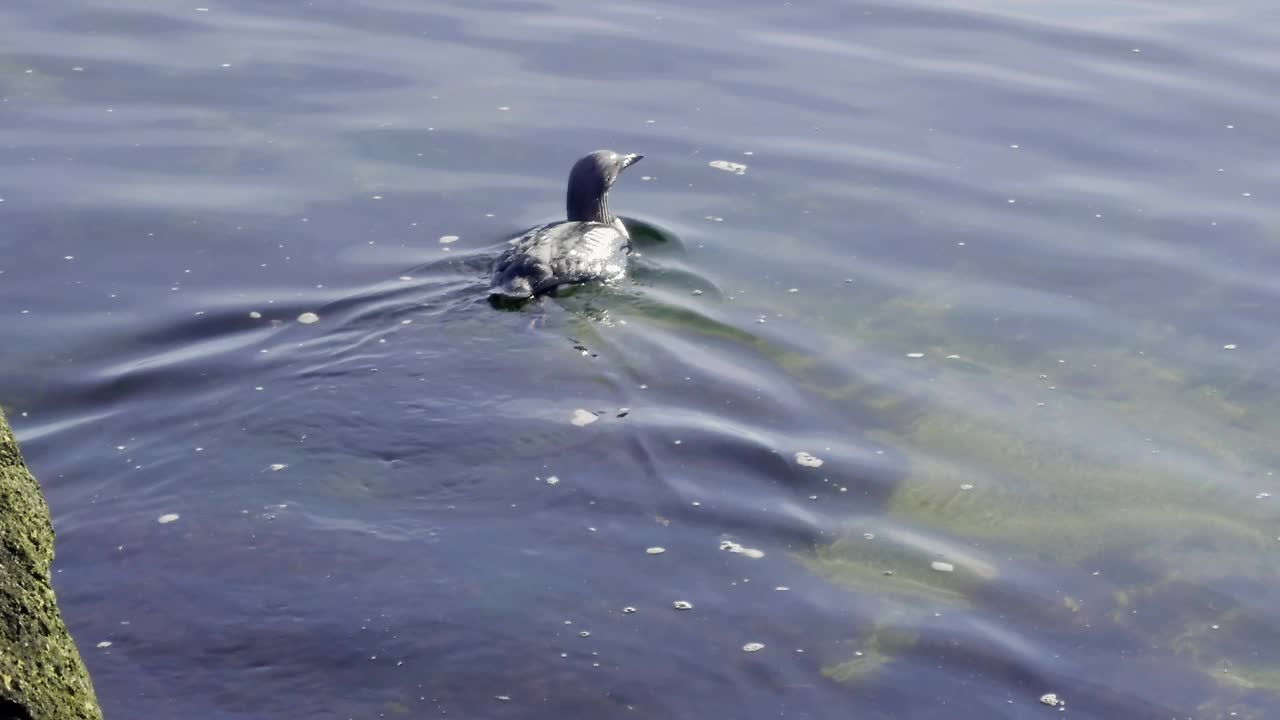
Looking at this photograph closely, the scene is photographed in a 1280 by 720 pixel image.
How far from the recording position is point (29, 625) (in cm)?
396

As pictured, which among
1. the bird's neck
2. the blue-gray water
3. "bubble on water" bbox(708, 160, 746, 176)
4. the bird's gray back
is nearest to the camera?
the blue-gray water

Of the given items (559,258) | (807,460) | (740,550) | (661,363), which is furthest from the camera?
(559,258)

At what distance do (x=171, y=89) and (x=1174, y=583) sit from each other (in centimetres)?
1091

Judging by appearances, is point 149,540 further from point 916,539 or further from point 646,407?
point 916,539

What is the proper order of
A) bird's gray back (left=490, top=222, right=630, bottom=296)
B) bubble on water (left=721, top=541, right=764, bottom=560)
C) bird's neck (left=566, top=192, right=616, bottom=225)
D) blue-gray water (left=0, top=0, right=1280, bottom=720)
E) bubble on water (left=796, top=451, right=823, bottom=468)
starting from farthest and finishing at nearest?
bird's neck (left=566, top=192, right=616, bottom=225) < bird's gray back (left=490, top=222, right=630, bottom=296) < bubble on water (left=796, top=451, right=823, bottom=468) < bubble on water (left=721, top=541, right=764, bottom=560) < blue-gray water (left=0, top=0, right=1280, bottom=720)

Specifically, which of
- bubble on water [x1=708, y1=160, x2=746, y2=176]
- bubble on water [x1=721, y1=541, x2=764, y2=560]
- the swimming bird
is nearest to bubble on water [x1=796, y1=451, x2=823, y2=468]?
bubble on water [x1=721, y1=541, x2=764, y2=560]

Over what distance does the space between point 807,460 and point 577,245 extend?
333 cm

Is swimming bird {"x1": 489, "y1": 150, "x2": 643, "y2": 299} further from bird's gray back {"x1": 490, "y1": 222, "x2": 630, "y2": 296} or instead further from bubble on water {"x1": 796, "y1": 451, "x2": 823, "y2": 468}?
bubble on water {"x1": 796, "y1": 451, "x2": 823, "y2": 468}

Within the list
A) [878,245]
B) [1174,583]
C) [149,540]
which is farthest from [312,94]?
Answer: [1174,583]

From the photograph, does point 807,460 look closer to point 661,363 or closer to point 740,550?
point 740,550

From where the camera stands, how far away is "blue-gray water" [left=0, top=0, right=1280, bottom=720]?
659 cm

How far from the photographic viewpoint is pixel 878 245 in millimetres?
11594

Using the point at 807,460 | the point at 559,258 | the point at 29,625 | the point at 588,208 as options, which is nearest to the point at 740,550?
the point at 807,460

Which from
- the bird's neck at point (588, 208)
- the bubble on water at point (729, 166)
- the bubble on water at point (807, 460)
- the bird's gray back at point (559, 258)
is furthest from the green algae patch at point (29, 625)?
the bubble on water at point (729, 166)
